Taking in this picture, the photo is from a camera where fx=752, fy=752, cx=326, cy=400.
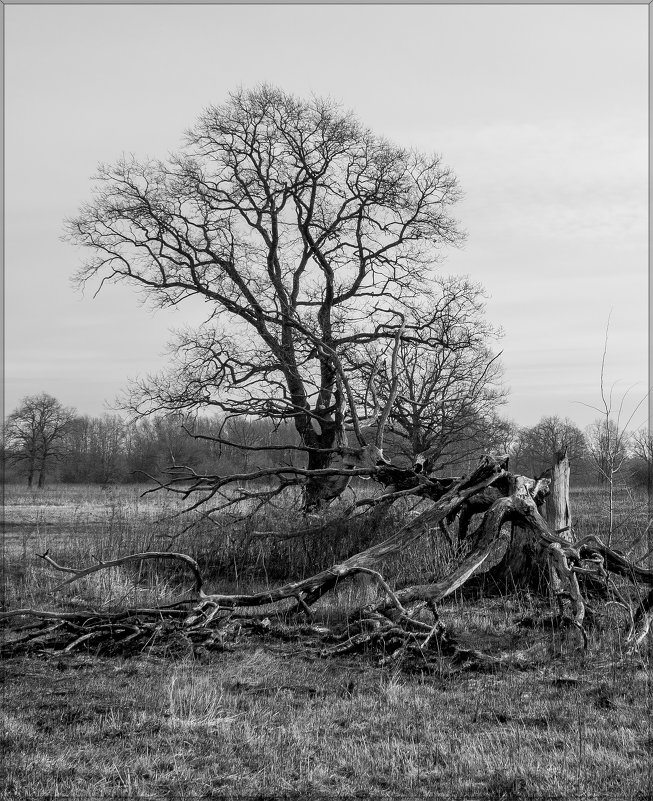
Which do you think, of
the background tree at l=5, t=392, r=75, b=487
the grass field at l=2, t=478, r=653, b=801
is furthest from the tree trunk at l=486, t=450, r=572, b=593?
the background tree at l=5, t=392, r=75, b=487

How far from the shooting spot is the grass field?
12.8 ft

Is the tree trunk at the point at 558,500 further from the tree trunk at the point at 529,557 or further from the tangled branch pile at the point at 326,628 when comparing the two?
the tangled branch pile at the point at 326,628

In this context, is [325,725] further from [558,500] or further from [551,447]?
[551,447]

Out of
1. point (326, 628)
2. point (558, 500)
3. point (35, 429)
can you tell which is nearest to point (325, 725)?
point (326, 628)

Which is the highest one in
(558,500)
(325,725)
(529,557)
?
(558,500)

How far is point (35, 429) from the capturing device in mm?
50750

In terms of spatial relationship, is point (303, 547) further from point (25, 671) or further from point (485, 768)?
point (485, 768)

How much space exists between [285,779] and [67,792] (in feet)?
3.60

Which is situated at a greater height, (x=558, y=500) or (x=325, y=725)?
(x=558, y=500)

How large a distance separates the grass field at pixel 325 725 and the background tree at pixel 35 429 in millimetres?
46429

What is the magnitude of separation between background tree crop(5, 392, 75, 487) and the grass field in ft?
152

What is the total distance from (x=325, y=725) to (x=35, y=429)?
1968 inches

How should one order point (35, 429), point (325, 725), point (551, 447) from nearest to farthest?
1. point (325, 725)
2. point (551, 447)
3. point (35, 429)

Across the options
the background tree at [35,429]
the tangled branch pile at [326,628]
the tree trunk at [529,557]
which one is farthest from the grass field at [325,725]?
the background tree at [35,429]
